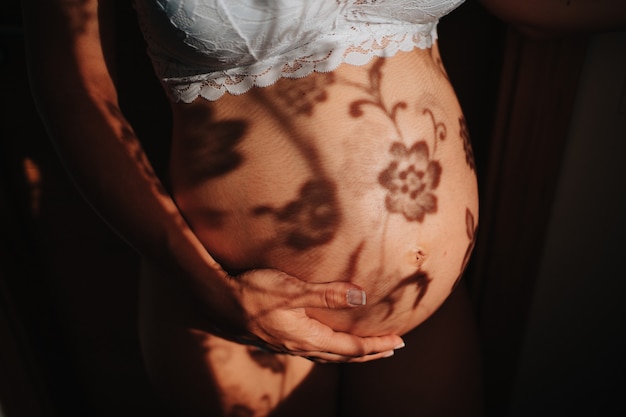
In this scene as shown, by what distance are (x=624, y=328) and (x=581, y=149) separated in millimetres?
440

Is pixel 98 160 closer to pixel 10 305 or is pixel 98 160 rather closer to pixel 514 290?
pixel 10 305

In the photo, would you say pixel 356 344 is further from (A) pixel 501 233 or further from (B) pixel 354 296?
(A) pixel 501 233

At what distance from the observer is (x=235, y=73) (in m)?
0.62

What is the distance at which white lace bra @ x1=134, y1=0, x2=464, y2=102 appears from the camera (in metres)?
→ 0.52

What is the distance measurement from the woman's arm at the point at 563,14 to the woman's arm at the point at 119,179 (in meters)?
0.58

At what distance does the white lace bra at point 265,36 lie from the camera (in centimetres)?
52

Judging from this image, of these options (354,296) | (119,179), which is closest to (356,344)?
(354,296)

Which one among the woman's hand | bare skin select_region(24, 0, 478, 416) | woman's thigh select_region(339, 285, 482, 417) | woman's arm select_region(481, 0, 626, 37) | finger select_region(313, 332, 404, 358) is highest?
woman's arm select_region(481, 0, 626, 37)

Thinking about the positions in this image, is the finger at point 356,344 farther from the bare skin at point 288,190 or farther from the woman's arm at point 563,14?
the woman's arm at point 563,14

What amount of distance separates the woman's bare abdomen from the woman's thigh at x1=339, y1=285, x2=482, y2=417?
0.20 metres

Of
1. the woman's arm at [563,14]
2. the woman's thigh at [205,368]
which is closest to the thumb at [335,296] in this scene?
the woman's thigh at [205,368]

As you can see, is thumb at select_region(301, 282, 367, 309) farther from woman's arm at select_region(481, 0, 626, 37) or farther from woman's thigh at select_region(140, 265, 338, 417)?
woman's arm at select_region(481, 0, 626, 37)

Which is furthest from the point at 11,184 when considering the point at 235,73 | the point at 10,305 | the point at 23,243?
the point at 235,73

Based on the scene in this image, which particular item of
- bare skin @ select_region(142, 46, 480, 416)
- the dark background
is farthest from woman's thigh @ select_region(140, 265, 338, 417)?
the dark background
